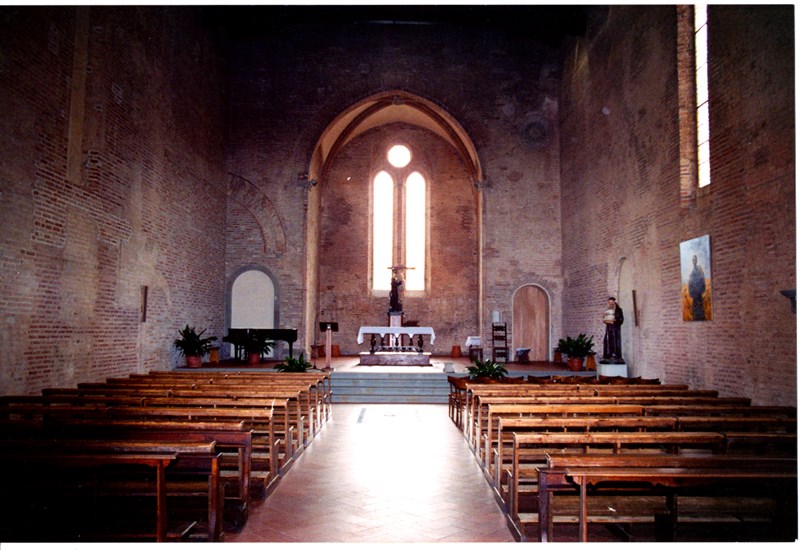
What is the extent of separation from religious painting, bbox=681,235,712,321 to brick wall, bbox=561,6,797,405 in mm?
159

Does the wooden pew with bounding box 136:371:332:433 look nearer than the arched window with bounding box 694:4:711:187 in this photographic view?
Yes

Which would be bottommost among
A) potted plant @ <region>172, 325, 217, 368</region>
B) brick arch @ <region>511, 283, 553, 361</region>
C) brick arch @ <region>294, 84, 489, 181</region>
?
potted plant @ <region>172, 325, 217, 368</region>

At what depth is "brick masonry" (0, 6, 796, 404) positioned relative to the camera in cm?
806

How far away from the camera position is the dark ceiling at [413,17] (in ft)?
52.0

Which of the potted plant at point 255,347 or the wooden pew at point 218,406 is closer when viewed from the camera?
the wooden pew at point 218,406

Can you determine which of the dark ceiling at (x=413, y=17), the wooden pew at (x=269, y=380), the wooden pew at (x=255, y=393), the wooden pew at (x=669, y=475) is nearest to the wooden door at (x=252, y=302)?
the dark ceiling at (x=413, y=17)

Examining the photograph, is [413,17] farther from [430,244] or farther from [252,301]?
[252,301]

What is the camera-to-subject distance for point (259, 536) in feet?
13.9

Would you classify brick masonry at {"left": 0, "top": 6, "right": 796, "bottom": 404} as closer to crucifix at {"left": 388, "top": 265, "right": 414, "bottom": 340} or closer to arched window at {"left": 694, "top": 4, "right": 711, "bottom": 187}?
arched window at {"left": 694, "top": 4, "right": 711, "bottom": 187}

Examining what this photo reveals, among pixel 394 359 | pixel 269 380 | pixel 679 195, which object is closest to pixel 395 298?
pixel 394 359

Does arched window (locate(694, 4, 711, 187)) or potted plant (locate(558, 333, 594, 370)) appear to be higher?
arched window (locate(694, 4, 711, 187))

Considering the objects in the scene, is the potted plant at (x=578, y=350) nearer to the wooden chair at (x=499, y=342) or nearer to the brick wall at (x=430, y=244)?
the wooden chair at (x=499, y=342)

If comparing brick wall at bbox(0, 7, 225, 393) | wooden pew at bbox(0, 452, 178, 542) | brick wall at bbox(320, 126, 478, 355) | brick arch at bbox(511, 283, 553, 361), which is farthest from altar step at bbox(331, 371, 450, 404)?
wooden pew at bbox(0, 452, 178, 542)

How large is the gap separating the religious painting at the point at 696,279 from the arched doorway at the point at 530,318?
7509 millimetres
